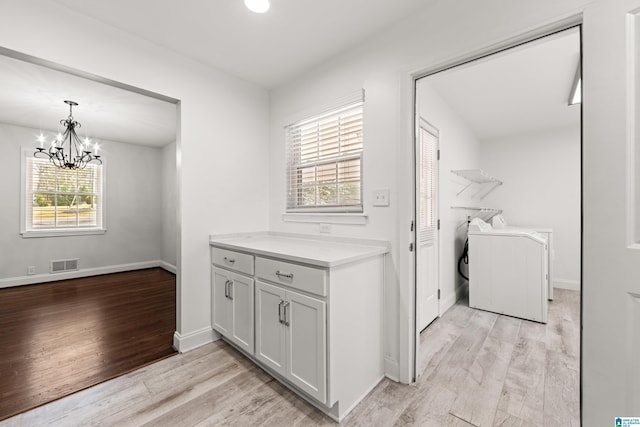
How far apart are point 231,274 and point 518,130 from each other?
4825 mm

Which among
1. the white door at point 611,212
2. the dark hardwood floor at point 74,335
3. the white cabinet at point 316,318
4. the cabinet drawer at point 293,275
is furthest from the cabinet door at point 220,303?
the white door at point 611,212

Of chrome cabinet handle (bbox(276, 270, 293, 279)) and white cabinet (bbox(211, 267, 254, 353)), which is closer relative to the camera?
chrome cabinet handle (bbox(276, 270, 293, 279))

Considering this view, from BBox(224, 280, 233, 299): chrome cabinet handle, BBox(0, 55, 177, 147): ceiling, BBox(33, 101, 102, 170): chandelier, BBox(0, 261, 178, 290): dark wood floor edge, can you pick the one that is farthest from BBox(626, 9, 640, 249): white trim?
BBox(0, 261, 178, 290): dark wood floor edge

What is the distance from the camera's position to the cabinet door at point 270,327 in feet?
5.74

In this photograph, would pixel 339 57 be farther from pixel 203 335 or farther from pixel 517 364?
pixel 517 364

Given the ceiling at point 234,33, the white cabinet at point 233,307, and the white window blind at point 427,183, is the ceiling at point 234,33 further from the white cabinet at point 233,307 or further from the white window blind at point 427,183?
the white cabinet at point 233,307

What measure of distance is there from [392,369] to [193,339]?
1681 mm

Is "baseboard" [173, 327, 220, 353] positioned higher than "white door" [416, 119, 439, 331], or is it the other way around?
"white door" [416, 119, 439, 331]

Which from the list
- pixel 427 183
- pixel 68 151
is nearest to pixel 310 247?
pixel 427 183

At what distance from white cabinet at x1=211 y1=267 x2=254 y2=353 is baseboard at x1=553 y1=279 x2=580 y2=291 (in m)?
4.73

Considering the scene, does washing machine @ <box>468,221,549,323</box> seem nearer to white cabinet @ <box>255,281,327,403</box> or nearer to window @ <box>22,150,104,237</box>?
white cabinet @ <box>255,281,327,403</box>

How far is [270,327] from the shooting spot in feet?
6.03

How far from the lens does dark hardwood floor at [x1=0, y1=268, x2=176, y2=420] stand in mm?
1854

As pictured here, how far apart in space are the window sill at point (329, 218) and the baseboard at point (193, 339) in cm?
127
